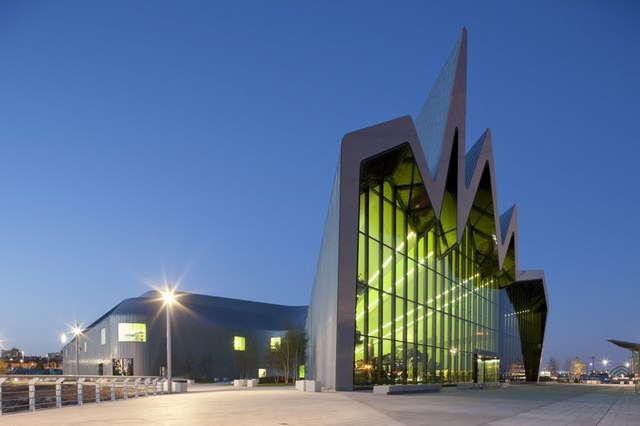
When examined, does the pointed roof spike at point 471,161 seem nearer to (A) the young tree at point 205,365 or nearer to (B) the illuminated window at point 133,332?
(B) the illuminated window at point 133,332

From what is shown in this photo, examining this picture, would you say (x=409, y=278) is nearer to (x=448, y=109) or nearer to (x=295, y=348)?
(x=448, y=109)

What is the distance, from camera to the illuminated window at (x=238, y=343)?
7250cm

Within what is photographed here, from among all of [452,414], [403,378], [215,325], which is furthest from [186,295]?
[452,414]

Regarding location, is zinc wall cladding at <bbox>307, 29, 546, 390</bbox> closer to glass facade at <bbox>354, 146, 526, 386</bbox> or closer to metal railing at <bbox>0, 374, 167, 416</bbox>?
glass facade at <bbox>354, 146, 526, 386</bbox>

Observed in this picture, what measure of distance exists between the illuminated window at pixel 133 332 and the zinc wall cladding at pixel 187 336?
40 cm

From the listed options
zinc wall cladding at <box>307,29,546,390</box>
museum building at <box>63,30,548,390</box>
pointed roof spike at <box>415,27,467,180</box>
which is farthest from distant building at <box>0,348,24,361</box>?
zinc wall cladding at <box>307,29,546,390</box>

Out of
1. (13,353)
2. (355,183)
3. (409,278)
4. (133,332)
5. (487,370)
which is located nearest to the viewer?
(355,183)

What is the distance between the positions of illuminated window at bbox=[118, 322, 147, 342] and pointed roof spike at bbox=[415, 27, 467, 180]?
37909mm

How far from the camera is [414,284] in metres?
34.5

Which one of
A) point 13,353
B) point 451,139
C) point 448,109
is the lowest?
point 13,353

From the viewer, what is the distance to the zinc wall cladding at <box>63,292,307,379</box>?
206ft

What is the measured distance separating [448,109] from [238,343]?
156ft

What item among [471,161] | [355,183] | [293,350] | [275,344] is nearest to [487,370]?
[293,350]

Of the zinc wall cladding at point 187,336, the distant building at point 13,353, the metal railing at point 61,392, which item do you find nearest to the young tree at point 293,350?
the zinc wall cladding at point 187,336
